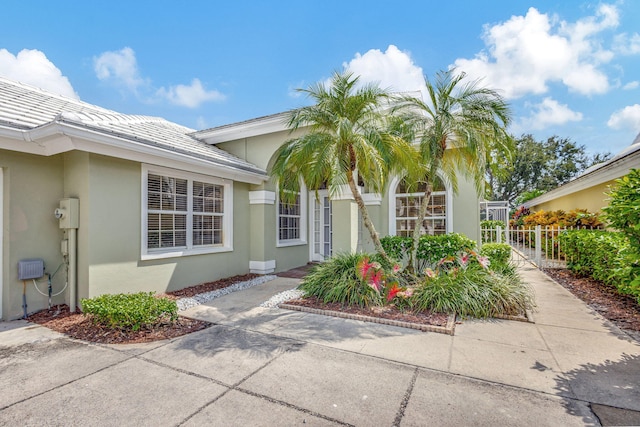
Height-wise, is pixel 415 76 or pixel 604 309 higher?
pixel 415 76

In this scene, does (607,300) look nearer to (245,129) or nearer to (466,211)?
→ (466,211)

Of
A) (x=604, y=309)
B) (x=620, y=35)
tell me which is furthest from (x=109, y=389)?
(x=620, y=35)

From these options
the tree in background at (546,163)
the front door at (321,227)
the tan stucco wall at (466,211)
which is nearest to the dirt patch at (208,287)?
the front door at (321,227)

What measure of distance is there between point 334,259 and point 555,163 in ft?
117

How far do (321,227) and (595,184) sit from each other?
33.6 ft

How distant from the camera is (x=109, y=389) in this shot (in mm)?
3100

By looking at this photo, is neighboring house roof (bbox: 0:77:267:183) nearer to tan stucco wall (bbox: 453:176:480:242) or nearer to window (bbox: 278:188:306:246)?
window (bbox: 278:188:306:246)

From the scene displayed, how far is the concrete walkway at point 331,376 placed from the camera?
105 inches

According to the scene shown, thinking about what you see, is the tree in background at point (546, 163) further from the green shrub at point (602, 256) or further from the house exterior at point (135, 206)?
the house exterior at point (135, 206)

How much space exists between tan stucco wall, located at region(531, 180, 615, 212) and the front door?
332 inches

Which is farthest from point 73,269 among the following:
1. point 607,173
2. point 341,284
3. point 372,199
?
point 607,173

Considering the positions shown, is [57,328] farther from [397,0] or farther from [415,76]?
[397,0]

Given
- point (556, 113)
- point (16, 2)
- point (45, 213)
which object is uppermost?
point (556, 113)

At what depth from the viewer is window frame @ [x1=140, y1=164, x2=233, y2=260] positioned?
6512 millimetres
